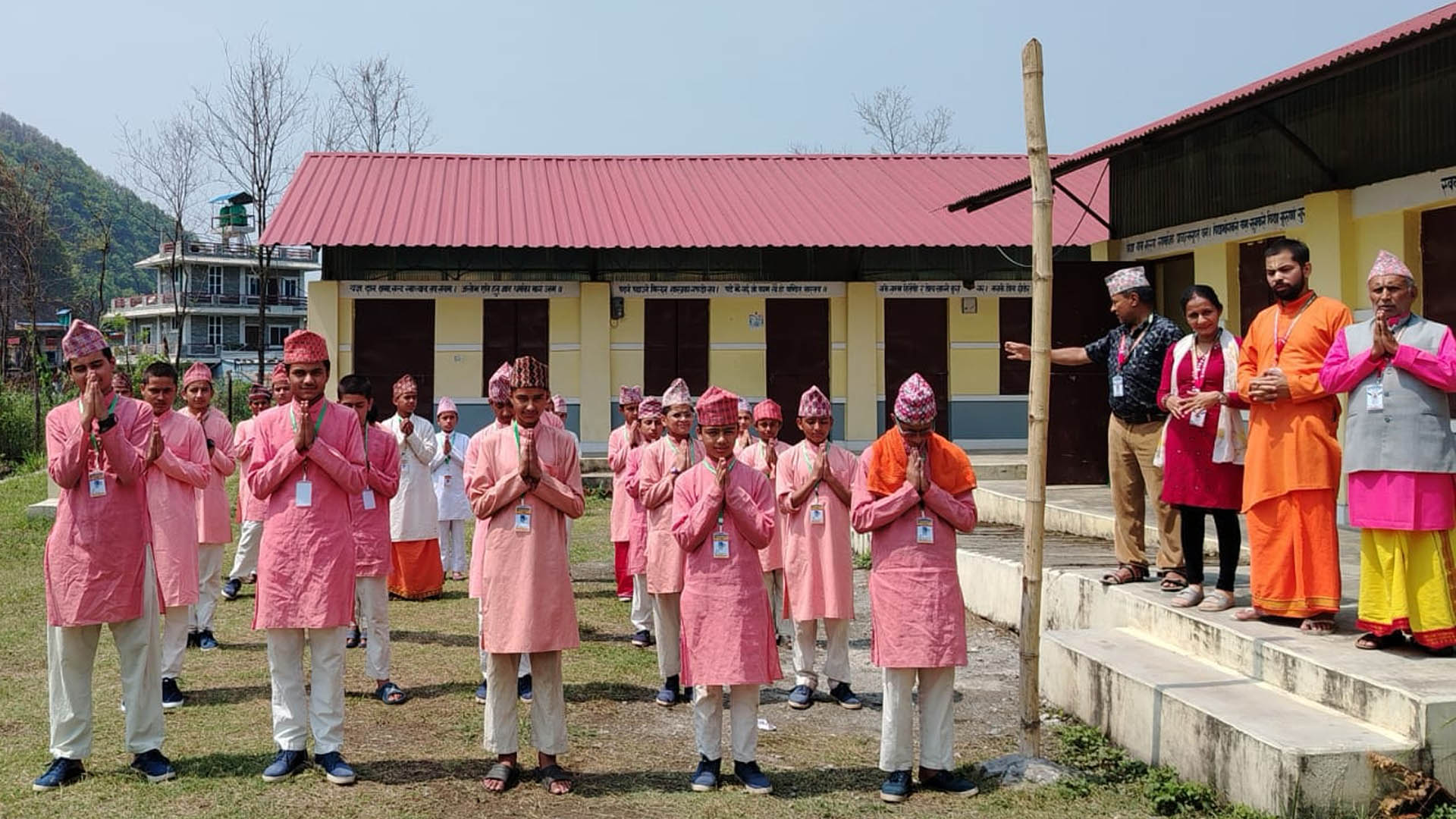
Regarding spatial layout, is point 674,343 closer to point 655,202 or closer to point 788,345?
point 788,345

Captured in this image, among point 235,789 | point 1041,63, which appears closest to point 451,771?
point 235,789

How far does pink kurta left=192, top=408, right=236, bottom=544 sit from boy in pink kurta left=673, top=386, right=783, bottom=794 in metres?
4.17

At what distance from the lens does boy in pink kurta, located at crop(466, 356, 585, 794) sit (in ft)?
16.9

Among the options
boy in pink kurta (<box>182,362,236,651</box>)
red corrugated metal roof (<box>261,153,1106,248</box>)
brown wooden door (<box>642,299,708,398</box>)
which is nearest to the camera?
boy in pink kurta (<box>182,362,236,651</box>)

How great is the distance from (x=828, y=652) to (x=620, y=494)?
2736 millimetres

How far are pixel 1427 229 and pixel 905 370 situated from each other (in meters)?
9.40

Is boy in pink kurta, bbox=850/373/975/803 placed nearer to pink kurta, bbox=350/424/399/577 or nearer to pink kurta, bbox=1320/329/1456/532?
pink kurta, bbox=1320/329/1456/532

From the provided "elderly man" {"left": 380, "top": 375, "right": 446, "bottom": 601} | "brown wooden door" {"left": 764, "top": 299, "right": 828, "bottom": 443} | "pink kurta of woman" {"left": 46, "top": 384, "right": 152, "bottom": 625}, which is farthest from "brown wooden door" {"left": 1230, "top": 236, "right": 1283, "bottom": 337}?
"pink kurta of woman" {"left": 46, "top": 384, "right": 152, "bottom": 625}

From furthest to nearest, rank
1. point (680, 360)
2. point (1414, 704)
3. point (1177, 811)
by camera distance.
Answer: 1. point (680, 360)
2. point (1177, 811)
3. point (1414, 704)

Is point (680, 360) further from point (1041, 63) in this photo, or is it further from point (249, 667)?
point (1041, 63)

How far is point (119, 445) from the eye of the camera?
17.0 feet

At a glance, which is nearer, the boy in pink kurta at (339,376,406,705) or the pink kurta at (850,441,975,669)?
the pink kurta at (850,441,975,669)

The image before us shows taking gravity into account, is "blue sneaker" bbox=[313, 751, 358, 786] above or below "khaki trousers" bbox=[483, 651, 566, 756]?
below

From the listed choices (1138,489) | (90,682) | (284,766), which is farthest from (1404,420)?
(90,682)
